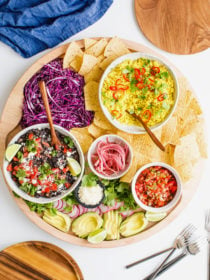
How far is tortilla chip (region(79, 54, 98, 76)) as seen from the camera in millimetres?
3121

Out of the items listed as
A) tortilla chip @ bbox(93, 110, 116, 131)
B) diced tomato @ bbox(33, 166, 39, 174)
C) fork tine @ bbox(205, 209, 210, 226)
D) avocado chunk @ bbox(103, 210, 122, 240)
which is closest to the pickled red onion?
tortilla chip @ bbox(93, 110, 116, 131)

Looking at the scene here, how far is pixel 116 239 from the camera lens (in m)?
3.24

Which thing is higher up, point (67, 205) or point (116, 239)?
point (67, 205)

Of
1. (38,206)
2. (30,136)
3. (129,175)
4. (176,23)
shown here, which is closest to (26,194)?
(38,206)

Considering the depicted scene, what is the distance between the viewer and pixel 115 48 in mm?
3191

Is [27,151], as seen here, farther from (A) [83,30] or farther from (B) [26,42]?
(A) [83,30]

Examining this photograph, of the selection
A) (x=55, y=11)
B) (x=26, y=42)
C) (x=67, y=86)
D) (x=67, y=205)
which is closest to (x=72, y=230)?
(x=67, y=205)

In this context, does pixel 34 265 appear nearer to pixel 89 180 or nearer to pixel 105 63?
pixel 89 180

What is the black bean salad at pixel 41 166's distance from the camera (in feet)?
9.82

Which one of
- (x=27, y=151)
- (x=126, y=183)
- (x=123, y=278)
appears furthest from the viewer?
(x=123, y=278)

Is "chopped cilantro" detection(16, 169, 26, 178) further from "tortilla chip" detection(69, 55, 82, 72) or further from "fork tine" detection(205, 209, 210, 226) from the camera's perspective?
"fork tine" detection(205, 209, 210, 226)

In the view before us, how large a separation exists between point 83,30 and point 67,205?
151 cm

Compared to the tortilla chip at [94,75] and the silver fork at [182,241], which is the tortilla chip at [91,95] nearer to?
the tortilla chip at [94,75]

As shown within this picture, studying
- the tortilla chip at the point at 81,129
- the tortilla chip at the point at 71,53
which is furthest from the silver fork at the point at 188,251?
the tortilla chip at the point at 71,53
